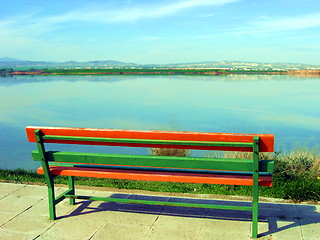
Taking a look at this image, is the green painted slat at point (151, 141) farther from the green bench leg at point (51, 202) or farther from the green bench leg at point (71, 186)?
the green bench leg at point (71, 186)

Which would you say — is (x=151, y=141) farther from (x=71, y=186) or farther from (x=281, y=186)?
(x=281, y=186)

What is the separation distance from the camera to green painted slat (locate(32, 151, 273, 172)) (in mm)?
3084

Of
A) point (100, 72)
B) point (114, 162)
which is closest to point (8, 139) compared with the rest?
point (114, 162)

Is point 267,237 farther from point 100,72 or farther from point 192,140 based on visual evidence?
point 100,72

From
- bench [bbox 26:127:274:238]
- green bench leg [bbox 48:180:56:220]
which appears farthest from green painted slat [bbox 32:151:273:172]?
green bench leg [bbox 48:180:56:220]

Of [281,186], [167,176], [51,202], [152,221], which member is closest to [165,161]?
[167,176]

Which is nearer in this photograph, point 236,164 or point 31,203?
point 236,164

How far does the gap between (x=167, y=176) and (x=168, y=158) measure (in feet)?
0.74

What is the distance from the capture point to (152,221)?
3.58m

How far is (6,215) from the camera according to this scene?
384 cm

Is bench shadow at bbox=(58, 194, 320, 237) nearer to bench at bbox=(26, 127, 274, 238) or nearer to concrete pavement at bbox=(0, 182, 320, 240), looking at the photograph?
concrete pavement at bbox=(0, 182, 320, 240)

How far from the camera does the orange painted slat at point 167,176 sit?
10.5ft

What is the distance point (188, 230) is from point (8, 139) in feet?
49.0

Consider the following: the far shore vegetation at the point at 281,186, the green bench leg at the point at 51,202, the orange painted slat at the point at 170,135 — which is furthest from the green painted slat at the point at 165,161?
the far shore vegetation at the point at 281,186
